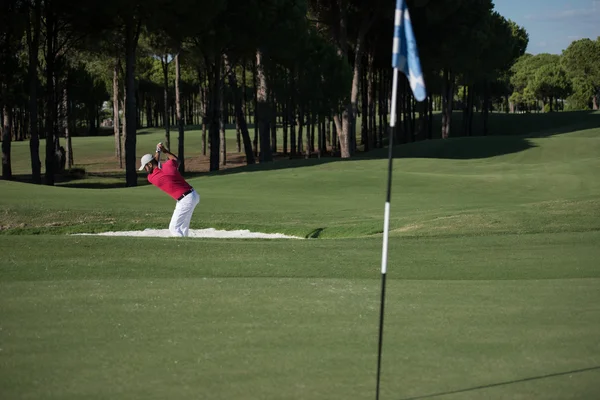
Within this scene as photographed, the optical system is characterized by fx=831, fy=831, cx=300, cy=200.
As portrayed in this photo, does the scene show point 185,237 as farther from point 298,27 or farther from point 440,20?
point 440,20

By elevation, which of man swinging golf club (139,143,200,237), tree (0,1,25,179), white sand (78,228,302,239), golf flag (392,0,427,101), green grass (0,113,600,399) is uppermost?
tree (0,1,25,179)

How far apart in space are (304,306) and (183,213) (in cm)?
844

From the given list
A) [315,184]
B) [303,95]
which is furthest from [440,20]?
[315,184]

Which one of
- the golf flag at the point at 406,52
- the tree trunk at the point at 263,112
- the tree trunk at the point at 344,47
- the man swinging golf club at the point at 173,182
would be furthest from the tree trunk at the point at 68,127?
the golf flag at the point at 406,52

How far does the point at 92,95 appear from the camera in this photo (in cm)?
6197

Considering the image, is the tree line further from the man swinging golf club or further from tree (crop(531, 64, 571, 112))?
tree (crop(531, 64, 571, 112))

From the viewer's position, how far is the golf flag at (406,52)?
6.43 m

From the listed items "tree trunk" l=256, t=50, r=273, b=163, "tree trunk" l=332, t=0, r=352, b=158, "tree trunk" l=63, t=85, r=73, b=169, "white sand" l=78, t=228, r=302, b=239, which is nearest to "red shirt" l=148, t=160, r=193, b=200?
"white sand" l=78, t=228, r=302, b=239

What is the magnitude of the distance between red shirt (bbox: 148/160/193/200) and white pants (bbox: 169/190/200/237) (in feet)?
0.73

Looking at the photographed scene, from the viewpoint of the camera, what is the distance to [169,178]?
55.1 feet

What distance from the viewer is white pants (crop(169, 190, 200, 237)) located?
17.1 m

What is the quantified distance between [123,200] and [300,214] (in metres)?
5.66

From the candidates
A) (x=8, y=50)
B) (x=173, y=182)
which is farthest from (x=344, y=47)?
(x=173, y=182)

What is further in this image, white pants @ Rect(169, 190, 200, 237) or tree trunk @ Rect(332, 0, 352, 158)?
tree trunk @ Rect(332, 0, 352, 158)
